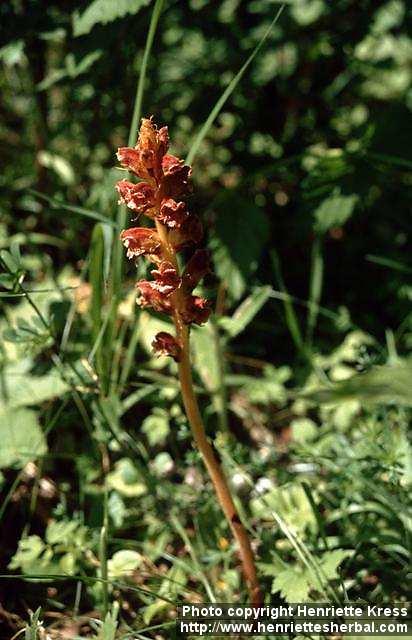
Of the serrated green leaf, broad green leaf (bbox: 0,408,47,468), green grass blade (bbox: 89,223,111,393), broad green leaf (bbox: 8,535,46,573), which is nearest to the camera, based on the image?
the serrated green leaf

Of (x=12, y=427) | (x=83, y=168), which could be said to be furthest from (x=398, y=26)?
(x=12, y=427)

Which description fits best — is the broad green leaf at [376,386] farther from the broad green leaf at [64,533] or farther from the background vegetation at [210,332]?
the broad green leaf at [64,533]

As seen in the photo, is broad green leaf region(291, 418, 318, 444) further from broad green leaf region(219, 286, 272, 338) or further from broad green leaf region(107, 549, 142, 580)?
broad green leaf region(107, 549, 142, 580)

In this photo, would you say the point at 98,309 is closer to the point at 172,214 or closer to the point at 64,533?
the point at 172,214

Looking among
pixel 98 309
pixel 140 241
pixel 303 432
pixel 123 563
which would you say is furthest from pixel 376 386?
pixel 303 432

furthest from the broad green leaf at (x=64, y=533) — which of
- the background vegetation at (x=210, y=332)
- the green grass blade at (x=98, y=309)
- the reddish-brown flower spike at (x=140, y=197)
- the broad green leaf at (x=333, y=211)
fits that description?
the broad green leaf at (x=333, y=211)

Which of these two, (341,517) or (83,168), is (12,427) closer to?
(341,517)

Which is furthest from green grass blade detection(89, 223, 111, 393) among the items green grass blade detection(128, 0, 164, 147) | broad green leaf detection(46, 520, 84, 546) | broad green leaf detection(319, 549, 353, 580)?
broad green leaf detection(319, 549, 353, 580)
